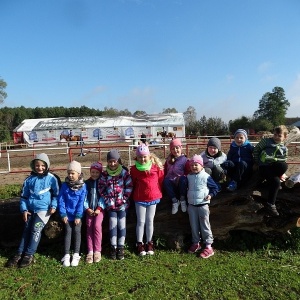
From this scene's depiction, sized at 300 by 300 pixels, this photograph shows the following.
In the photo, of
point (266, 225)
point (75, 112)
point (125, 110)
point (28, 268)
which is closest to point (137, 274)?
point (28, 268)

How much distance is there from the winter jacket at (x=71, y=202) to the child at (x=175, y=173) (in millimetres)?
1167

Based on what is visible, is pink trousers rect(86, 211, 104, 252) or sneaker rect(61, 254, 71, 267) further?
pink trousers rect(86, 211, 104, 252)

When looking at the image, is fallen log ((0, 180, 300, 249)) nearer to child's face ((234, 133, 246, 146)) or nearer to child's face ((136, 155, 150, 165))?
child's face ((234, 133, 246, 146))

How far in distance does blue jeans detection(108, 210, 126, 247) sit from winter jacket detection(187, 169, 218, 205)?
0.96 metres

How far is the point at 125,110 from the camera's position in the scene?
84.7 meters

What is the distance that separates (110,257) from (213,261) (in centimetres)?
136

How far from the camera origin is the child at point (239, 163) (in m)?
3.96

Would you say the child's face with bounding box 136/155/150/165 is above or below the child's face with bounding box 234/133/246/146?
below

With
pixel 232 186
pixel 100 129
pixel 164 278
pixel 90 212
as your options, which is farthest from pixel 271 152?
pixel 100 129

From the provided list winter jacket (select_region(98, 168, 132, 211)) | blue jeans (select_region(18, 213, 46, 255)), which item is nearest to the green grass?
blue jeans (select_region(18, 213, 46, 255))

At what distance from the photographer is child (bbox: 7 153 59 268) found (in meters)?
3.77

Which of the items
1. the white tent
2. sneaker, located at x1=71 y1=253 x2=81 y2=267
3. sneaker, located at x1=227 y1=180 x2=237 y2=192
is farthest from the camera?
the white tent

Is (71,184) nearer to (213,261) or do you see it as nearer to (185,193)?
(185,193)

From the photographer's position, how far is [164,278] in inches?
129
